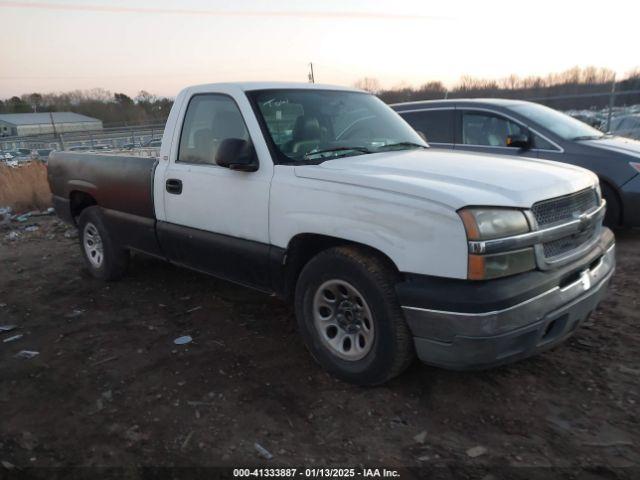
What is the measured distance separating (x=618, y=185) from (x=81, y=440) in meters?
6.08

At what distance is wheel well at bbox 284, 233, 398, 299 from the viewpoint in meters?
3.35

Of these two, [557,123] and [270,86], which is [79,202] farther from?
[557,123]

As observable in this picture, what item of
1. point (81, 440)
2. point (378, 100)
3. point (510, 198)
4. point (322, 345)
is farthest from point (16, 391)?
point (378, 100)

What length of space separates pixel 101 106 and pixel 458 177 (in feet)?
172

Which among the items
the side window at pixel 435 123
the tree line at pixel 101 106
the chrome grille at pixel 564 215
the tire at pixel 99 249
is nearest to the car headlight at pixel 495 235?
the chrome grille at pixel 564 215

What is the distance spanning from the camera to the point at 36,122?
5631 cm

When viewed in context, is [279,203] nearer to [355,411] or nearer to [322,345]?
[322,345]

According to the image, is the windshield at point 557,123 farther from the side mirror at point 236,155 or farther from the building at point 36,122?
the building at point 36,122

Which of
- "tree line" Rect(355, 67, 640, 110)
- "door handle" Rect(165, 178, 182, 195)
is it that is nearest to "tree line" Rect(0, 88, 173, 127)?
"tree line" Rect(355, 67, 640, 110)

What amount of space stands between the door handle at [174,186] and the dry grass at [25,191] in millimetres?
7490

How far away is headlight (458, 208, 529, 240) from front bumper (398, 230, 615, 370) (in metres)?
0.25

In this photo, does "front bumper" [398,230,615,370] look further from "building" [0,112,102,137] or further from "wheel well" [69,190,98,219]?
"building" [0,112,102,137]

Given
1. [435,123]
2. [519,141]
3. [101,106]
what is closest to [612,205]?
[519,141]

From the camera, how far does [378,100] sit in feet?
15.3
